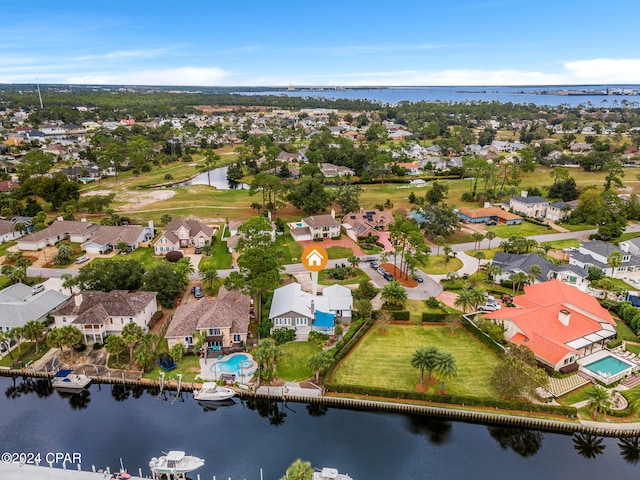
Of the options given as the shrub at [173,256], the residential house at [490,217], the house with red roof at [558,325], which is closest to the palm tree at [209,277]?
the shrub at [173,256]

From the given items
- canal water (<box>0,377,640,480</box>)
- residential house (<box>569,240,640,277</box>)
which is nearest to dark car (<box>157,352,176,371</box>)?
canal water (<box>0,377,640,480</box>)

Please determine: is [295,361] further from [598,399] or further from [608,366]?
[608,366]

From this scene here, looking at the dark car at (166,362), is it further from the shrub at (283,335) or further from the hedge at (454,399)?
the hedge at (454,399)

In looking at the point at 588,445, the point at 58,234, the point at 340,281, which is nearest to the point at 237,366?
the point at 340,281

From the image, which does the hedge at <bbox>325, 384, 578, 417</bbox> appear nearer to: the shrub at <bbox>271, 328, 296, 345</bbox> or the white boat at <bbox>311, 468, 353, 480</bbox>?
the white boat at <bbox>311, 468, 353, 480</bbox>

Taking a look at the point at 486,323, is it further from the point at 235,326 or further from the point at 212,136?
the point at 212,136

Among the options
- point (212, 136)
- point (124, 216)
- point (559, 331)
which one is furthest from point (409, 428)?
point (212, 136)
